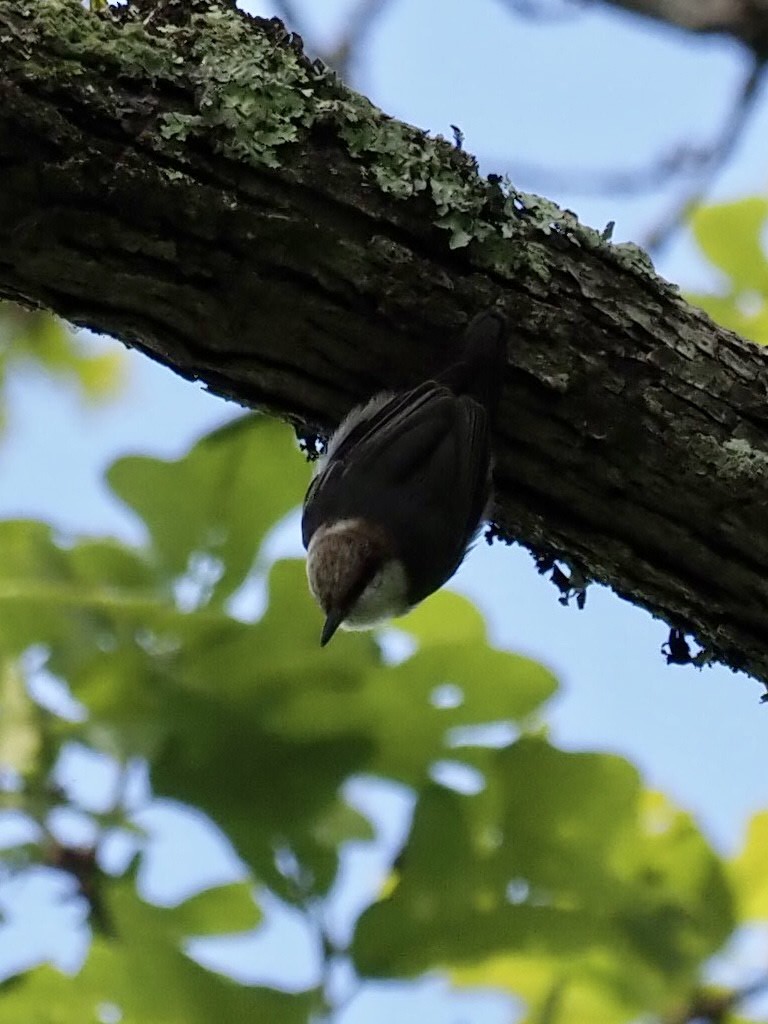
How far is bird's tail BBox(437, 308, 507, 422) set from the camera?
2.45 m

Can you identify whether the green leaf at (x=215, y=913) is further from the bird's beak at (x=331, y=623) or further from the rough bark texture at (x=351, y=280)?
the rough bark texture at (x=351, y=280)

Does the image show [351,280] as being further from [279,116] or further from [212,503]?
[212,503]

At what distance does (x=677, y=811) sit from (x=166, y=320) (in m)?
1.47

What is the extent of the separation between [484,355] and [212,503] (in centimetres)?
67

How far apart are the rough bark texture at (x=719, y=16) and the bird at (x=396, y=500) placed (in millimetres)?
1491

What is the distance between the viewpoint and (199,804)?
2311 mm

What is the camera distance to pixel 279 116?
7.87 ft

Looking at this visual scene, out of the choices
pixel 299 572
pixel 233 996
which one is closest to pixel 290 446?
pixel 299 572

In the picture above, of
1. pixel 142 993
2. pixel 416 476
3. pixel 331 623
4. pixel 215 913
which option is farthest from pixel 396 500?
pixel 142 993

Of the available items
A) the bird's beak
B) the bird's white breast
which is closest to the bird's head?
the bird's white breast

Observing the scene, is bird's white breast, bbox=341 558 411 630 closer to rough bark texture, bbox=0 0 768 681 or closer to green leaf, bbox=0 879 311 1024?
rough bark texture, bbox=0 0 768 681

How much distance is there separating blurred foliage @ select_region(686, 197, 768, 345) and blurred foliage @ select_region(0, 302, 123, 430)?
7.93 ft

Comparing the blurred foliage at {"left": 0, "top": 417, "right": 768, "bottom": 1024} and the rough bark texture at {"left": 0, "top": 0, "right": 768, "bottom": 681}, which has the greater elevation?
the rough bark texture at {"left": 0, "top": 0, "right": 768, "bottom": 681}

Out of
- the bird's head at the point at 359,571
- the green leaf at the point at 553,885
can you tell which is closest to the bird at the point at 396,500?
the bird's head at the point at 359,571
